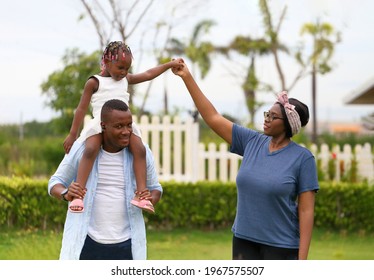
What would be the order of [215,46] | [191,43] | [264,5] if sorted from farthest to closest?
[215,46] → [191,43] → [264,5]

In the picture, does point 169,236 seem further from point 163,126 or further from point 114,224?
point 114,224

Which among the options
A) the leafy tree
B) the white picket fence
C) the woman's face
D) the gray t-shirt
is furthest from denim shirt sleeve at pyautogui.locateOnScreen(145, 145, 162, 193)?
the leafy tree

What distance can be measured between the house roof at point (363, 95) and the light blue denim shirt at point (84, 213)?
11631 millimetres

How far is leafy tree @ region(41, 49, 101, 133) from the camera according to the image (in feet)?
45.4

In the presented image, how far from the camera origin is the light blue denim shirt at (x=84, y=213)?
2977mm

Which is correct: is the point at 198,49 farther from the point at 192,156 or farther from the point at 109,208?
the point at 109,208

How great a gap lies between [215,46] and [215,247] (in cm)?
2031

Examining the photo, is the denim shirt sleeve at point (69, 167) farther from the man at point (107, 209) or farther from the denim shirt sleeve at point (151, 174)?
the denim shirt sleeve at point (151, 174)

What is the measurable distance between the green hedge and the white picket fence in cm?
126

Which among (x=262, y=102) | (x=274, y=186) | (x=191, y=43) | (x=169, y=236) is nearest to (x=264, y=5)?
(x=262, y=102)

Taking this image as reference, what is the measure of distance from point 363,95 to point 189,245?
8.66m

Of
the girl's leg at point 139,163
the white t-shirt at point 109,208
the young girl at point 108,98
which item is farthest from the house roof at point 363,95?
the white t-shirt at point 109,208

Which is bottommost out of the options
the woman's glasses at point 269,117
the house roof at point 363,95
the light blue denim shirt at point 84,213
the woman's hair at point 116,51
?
the light blue denim shirt at point 84,213

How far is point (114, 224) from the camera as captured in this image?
3004 mm
